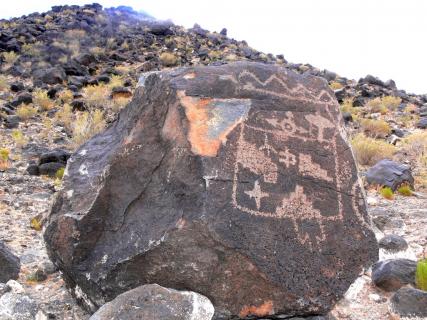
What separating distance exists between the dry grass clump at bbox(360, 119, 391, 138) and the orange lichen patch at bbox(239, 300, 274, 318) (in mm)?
10245

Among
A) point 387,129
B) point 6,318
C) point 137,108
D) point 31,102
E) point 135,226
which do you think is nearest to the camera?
point 6,318

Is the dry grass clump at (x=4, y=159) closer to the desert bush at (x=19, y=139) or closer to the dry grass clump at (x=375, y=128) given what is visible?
the desert bush at (x=19, y=139)

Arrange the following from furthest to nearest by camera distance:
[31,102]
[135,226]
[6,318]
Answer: [31,102] → [135,226] → [6,318]

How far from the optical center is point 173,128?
4094 millimetres

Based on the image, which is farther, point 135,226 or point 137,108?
point 137,108

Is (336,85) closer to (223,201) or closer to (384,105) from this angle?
(384,105)

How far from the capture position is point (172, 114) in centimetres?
416

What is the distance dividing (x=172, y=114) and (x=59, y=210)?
1.23 m

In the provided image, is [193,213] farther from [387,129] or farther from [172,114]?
[387,129]

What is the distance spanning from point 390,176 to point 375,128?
17.5 feet

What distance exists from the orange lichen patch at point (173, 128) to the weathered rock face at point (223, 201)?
11mm

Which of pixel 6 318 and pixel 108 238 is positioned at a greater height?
pixel 108 238

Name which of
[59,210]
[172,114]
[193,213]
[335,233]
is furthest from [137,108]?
[335,233]

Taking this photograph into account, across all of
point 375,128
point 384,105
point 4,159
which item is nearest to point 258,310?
point 4,159
